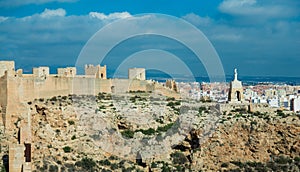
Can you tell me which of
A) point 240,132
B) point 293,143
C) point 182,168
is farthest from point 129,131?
point 293,143

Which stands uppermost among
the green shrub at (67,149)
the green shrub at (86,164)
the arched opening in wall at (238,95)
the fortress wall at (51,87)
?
the fortress wall at (51,87)

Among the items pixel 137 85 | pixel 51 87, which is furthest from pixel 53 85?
pixel 137 85

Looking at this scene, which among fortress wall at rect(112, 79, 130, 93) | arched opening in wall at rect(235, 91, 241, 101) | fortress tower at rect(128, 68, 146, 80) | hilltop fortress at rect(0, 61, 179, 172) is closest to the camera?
hilltop fortress at rect(0, 61, 179, 172)

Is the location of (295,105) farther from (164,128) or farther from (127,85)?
(164,128)

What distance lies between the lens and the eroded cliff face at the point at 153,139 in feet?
59.5

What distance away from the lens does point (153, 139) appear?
20922mm

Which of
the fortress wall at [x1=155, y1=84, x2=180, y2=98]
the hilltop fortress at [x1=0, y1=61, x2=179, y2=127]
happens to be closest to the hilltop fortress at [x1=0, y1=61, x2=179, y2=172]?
the hilltop fortress at [x1=0, y1=61, x2=179, y2=127]

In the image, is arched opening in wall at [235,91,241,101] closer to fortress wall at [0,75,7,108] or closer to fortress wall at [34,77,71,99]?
fortress wall at [34,77,71,99]

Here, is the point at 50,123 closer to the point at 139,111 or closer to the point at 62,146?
the point at 62,146

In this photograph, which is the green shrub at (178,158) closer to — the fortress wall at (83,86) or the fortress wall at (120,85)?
the fortress wall at (83,86)

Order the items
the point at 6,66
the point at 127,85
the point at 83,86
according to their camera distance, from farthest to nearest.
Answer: the point at 127,85 < the point at 83,86 < the point at 6,66

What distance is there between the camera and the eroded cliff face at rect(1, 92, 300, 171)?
18.1 metres

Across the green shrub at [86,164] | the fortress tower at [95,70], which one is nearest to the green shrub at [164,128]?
the green shrub at [86,164]

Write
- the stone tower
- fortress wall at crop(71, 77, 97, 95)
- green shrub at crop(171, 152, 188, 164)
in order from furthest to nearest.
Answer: the stone tower → fortress wall at crop(71, 77, 97, 95) → green shrub at crop(171, 152, 188, 164)
